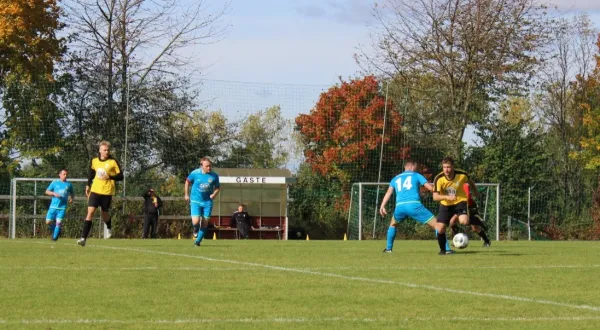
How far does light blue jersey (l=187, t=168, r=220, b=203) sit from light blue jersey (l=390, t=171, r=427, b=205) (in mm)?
4538

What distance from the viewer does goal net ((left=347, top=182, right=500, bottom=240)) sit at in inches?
1312

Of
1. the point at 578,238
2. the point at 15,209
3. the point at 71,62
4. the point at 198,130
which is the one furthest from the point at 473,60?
the point at 15,209

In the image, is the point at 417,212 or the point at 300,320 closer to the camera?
the point at 300,320

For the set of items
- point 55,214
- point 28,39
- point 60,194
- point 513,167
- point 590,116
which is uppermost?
point 28,39

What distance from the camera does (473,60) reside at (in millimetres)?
40469

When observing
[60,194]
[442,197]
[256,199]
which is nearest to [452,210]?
[442,197]

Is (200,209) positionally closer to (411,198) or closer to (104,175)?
(104,175)

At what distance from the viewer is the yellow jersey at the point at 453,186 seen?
18.2 meters

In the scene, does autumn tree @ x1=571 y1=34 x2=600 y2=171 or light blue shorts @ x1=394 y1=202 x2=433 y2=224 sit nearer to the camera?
light blue shorts @ x1=394 y1=202 x2=433 y2=224

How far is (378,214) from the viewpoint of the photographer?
34062 mm

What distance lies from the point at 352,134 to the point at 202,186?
1546 centimetres

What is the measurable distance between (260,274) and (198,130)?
915 inches

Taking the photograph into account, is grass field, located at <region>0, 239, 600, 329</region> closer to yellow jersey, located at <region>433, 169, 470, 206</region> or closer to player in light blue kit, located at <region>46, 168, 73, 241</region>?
yellow jersey, located at <region>433, 169, 470, 206</region>

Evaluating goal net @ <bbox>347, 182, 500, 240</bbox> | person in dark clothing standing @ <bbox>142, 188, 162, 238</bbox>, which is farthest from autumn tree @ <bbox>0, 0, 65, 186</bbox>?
goal net @ <bbox>347, 182, 500, 240</bbox>
